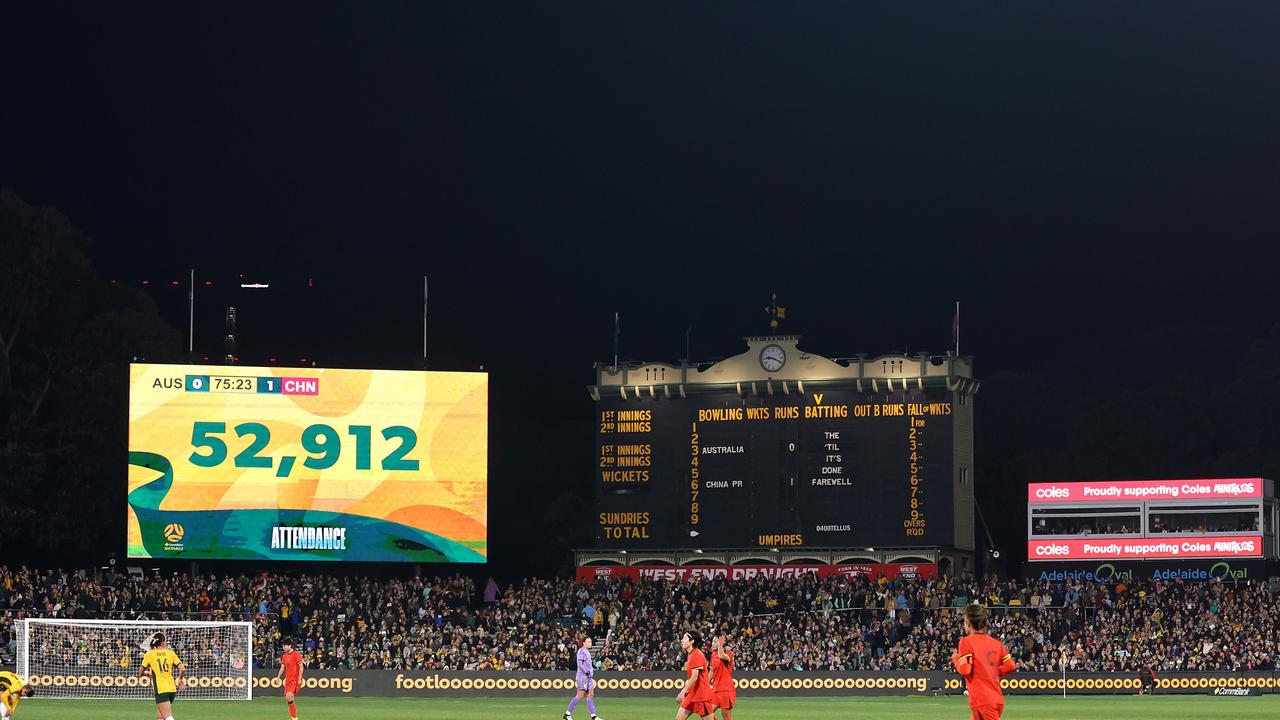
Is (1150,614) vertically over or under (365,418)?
under

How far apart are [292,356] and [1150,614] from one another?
64473mm

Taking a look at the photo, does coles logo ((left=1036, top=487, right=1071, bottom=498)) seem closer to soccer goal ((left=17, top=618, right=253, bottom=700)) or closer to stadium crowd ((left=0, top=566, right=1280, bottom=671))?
stadium crowd ((left=0, top=566, right=1280, bottom=671))

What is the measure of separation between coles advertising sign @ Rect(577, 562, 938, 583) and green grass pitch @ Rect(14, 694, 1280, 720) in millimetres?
8735

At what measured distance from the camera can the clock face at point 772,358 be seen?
6159 centimetres

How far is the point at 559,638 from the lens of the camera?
62.8 m

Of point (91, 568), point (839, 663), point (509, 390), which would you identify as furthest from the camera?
point (509, 390)

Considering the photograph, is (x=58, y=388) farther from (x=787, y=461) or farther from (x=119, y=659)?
(x=787, y=461)

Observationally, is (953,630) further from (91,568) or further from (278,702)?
(91,568)

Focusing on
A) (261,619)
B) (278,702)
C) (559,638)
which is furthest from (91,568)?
(278,702)

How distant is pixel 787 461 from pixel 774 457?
18.5 inches

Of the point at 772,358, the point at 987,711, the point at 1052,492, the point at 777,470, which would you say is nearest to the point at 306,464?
the point at 777,470

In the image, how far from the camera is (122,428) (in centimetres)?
7575

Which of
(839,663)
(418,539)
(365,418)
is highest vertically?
(365,418)

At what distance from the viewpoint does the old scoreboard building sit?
59625mm
